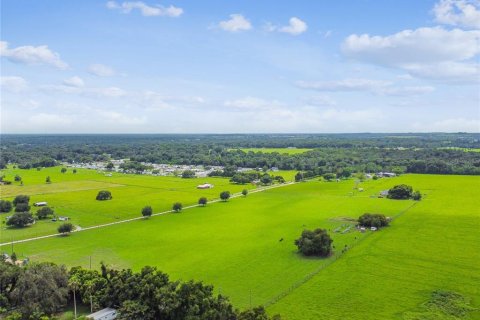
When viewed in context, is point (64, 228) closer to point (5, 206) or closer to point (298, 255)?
point (5, 206)

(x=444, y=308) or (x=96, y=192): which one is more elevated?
(x=96, y=192)

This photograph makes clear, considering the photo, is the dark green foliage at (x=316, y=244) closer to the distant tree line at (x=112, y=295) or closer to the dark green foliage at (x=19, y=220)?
the distant tree line at (x=112, y=295)

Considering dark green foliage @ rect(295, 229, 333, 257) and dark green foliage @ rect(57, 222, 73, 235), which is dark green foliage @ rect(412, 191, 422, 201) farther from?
dark green foliage @ rect(57, 222, 73, 235)

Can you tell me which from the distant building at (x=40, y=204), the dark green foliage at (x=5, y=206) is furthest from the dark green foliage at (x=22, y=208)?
the distant building at (x=40, y=204)

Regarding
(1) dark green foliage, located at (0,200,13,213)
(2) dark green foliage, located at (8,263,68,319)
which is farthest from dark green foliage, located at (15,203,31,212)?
(2) dark green foliage, located at (8,263,68,319)

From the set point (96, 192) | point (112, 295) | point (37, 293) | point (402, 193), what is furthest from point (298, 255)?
point (96, 192)

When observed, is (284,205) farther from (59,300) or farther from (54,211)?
(59,300)
